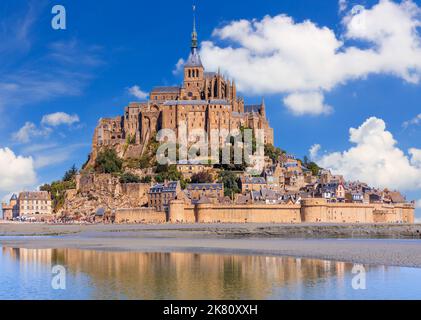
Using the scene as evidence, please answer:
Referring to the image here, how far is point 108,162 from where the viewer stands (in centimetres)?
7975

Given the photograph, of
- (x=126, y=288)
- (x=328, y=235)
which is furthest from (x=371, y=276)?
(x=328, y=235)

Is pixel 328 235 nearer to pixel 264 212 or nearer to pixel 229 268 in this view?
pixel 264 212

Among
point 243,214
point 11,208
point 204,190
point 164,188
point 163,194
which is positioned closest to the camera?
point 243,214

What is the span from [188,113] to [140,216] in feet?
80.5

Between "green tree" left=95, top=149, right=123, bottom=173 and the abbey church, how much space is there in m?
3.35

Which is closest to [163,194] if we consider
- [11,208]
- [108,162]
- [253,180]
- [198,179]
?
[198,179]

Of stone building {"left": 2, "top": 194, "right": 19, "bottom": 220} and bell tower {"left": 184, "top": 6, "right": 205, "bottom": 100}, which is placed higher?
bell tower {"left": 184, "top": 6, "right": 205, "bottom": 100}

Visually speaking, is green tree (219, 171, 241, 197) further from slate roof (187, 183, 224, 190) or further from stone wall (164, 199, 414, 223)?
stone wall (164, 199, 414, 223)

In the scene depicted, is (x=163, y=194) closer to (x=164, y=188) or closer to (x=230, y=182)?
(x=164, y=188)

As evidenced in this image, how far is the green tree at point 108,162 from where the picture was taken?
79.4 meters

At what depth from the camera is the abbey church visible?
85.2 m

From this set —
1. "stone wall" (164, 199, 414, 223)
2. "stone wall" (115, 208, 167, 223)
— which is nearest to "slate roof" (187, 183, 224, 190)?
"stone wall" (164, 199, 414, 223)

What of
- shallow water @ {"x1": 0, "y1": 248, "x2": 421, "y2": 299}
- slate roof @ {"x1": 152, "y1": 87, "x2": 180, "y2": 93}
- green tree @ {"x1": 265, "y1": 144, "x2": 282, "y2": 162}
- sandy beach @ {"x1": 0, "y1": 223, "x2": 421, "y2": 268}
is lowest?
shallow water @ {"x1": 0, "y1": 248, "x2": 421, "y2": 299}

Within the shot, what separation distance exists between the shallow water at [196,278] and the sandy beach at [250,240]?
3.58 m
